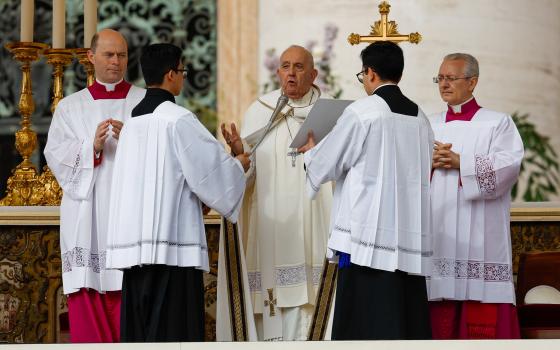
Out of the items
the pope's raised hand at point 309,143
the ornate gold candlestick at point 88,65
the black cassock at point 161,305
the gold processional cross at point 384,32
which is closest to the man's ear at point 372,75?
the pope's raised hand at point 309,143

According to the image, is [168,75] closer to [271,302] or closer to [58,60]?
[271,302]

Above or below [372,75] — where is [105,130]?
below

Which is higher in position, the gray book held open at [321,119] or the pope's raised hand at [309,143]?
the gray book held open at [321,119]

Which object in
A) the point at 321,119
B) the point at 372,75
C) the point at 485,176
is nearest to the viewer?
the point at 372,75

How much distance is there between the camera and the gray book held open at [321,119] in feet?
26.6

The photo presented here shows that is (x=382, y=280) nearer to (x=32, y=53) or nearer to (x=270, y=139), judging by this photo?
(x=270, y=139)

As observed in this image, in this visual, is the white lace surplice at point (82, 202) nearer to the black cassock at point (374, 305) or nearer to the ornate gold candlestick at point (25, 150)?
the ornate gold candlestick at point (25, 150)

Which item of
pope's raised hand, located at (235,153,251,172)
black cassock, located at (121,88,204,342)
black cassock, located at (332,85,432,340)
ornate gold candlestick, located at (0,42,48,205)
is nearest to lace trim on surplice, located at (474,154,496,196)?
black cassock, located at (332,85,432,340)

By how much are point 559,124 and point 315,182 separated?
14.7ft

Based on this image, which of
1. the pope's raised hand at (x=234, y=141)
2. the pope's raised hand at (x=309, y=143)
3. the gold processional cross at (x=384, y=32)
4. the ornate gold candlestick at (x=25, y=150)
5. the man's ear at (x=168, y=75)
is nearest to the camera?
the man's ear at (x=168, y=75)

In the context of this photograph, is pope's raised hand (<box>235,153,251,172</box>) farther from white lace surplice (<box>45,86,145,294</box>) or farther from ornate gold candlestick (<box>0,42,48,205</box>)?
ornate gold candlestick (<box>0,42,48,205</box>)

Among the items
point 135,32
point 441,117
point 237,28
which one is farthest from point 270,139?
point 135,32

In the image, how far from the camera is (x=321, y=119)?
323 inches

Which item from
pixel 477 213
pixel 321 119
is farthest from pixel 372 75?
pixel 477 213
